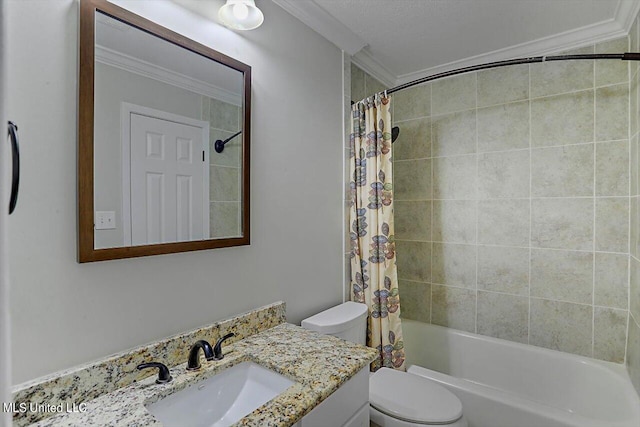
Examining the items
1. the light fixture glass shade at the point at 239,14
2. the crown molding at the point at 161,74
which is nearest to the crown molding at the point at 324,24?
the light fixture glass shade at the point at 239,14

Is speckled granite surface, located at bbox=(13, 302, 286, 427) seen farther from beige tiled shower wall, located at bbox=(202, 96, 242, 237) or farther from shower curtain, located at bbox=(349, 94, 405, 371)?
shower curtain, located at bbox=(349, 94, 405, 371)

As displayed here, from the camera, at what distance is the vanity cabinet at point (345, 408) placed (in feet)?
3.38

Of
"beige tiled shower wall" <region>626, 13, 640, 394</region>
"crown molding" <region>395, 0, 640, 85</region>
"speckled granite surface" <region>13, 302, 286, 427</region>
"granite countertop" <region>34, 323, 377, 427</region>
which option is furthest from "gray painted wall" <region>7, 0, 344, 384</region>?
"beige tiled shower wall" <region>626, 13, 640, 394</region>

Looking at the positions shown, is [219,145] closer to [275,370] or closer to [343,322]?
[275,370]

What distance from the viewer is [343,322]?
5.65 feet

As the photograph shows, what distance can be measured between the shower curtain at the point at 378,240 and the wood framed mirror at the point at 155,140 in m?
0.88

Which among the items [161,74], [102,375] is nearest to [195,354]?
[102,375]

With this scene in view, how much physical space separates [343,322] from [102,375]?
1.07 metres

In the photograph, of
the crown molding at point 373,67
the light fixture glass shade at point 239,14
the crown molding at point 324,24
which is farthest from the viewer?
the crown molding at point 373,67

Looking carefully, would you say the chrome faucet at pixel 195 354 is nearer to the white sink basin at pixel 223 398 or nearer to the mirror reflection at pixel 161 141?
the white sink basin at pixel 223 398

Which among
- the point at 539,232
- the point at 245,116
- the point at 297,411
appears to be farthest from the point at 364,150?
the point at 297,411

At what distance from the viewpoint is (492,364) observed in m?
2.29

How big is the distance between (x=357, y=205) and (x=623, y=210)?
1554 millimetres

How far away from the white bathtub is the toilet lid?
0.17 meters
